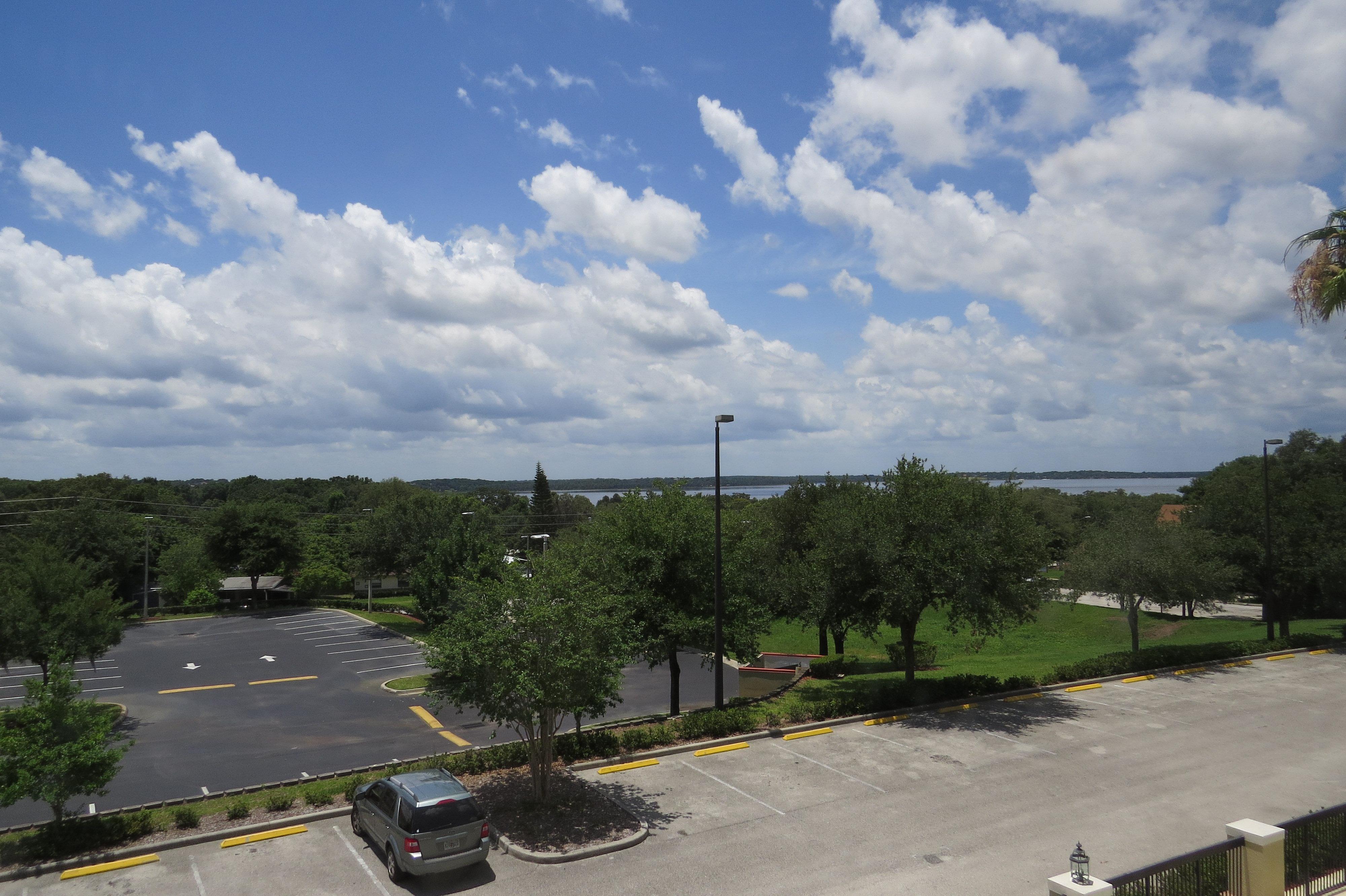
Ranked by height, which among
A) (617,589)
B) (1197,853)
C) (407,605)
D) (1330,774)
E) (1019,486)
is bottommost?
(407,605)

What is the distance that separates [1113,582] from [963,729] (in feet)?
48.3

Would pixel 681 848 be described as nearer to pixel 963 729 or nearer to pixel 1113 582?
pixel 963 729

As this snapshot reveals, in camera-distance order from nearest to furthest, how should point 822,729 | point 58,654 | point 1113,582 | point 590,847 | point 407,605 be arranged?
point 590,847
point 58,654
point 822,729
point 1113,582
point 407,605

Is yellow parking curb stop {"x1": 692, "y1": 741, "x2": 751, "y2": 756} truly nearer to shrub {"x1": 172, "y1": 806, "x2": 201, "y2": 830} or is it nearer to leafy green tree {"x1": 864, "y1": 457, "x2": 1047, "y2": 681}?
leafy green tree {"x1": 864, "y1": 457, "x2": 1047, "y2": 681}

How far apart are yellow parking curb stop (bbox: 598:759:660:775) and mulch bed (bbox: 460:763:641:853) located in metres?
0.71

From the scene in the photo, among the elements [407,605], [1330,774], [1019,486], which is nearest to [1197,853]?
[1330,774]

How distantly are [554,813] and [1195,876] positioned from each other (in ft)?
31.2

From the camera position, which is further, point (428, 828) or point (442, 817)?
point (442, 817)

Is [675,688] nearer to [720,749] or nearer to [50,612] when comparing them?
[720,749]

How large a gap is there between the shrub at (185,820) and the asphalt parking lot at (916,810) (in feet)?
2.41

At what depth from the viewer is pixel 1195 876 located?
8289 mm

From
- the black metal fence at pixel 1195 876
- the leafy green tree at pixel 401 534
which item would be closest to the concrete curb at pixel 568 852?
the black metal fence at pixel 1195 876

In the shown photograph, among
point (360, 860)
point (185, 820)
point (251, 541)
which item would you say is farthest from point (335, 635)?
point (360, 860)

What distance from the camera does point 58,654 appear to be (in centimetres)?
1403
